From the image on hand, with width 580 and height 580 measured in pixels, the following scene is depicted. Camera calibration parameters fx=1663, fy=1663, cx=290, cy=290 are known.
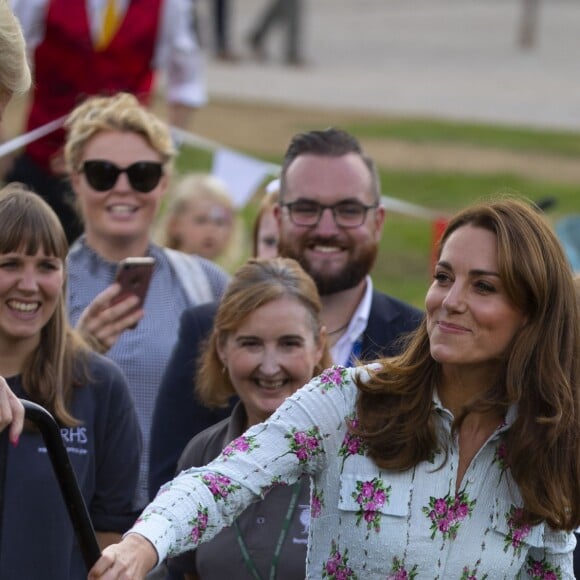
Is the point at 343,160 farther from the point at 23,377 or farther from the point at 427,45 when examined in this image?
the point at 427,45

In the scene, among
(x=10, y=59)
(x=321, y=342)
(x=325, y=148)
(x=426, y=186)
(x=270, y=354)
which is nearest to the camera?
(x=10, y=59)

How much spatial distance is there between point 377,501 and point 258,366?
3.74 ft

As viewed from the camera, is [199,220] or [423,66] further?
[423,66]

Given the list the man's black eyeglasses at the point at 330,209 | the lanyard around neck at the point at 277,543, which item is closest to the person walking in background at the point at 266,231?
the man's black eyeglasses at the point at 330,209

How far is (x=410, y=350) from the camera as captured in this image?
397 centimetres

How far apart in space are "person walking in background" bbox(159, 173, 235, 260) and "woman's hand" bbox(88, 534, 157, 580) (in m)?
4.78

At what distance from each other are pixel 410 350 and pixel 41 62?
5186 mm

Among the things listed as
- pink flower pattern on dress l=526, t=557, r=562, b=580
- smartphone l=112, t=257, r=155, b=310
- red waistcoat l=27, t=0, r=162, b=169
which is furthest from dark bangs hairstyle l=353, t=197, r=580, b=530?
red waistcoat l=27, t=0, r=162, b=169

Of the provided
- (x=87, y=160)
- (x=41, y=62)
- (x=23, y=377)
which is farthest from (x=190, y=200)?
(x=23, y=377)

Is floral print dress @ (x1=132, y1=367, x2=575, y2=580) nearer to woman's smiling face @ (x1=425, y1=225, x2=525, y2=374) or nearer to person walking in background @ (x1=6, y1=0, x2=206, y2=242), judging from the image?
woman's smiling face @ (x1=425, y1=225, x2=525, y2=374)

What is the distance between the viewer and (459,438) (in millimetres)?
3854

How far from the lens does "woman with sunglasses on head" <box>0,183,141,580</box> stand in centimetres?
475

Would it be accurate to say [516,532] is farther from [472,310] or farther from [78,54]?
[78,54]

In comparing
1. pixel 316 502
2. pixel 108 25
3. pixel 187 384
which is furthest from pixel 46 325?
pixel 108 25
